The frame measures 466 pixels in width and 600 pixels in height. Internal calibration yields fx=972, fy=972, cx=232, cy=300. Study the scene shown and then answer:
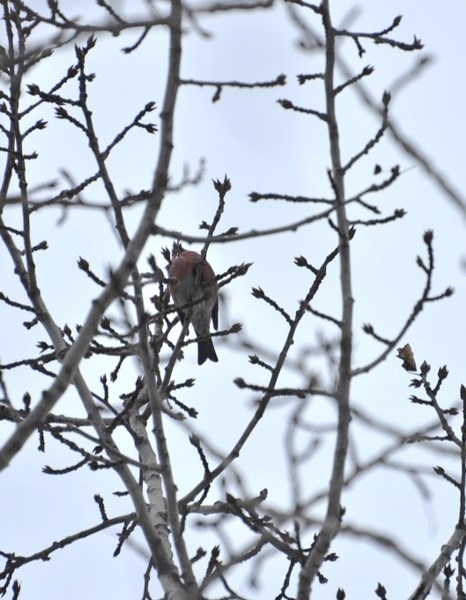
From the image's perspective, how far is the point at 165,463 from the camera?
12.7 feet

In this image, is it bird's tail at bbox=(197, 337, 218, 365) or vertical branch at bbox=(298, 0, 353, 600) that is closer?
vertical branch at bbox=(298, 0, 353, 600)

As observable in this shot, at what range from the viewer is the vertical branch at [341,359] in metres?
3.22

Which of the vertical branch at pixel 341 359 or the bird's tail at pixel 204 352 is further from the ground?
the bird's tail at pixel 204 352

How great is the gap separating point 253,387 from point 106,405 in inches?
61.6

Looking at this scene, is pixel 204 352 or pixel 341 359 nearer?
pixel 341 359

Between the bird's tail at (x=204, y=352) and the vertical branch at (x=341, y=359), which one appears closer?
the vertical branch at (x=341, y=359)

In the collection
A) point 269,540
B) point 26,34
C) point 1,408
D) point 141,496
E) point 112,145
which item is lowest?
point 269,540

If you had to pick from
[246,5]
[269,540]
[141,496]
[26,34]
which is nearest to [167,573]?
[141,496]

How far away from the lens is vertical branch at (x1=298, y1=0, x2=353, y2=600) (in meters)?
3.22

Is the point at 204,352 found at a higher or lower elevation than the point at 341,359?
higher

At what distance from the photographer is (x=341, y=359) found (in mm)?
3309

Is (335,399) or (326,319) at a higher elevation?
(326,319)

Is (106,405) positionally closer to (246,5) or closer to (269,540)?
(269,540)

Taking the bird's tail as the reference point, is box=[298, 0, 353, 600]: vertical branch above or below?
below
